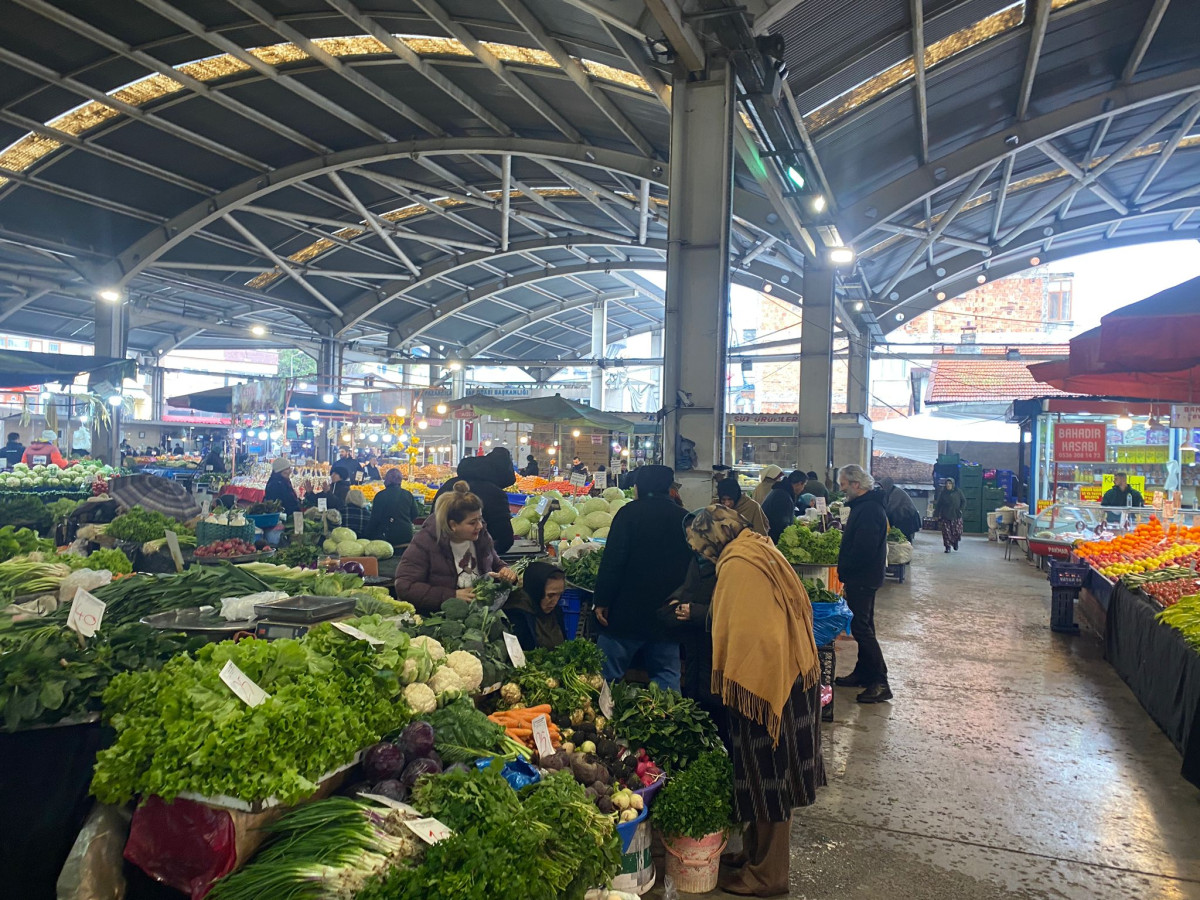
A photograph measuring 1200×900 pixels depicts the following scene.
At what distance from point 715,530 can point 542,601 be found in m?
1.52

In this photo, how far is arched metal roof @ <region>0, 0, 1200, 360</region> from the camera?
33.7ft

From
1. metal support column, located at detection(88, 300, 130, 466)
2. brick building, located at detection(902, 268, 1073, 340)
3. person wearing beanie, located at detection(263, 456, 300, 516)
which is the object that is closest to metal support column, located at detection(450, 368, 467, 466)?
metal support column, located at detection(88, 300, 130, 466)

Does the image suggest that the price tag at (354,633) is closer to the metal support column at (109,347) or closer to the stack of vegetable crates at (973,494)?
the metal support column at (109,347)

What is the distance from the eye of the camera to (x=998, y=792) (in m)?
4.46

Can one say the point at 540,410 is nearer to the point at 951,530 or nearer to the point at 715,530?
the point at 715,530

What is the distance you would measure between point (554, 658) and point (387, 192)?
15962 millimetres

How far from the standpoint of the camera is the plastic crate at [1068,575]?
8.81m

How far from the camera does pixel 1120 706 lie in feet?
20.1

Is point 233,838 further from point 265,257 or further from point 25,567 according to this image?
point 265,257

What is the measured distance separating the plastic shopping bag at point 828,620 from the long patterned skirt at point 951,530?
473 inches

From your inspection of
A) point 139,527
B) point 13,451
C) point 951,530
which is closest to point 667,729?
point 139,527

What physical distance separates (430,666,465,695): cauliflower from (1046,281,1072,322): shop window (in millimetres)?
43098

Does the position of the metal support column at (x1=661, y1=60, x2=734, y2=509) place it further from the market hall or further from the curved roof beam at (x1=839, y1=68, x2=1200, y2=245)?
the curved roof beam at (x1=839, y1=68, x2=1200, y2=245)

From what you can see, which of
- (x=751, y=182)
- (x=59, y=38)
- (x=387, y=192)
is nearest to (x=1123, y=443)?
(x=751, y=182)
